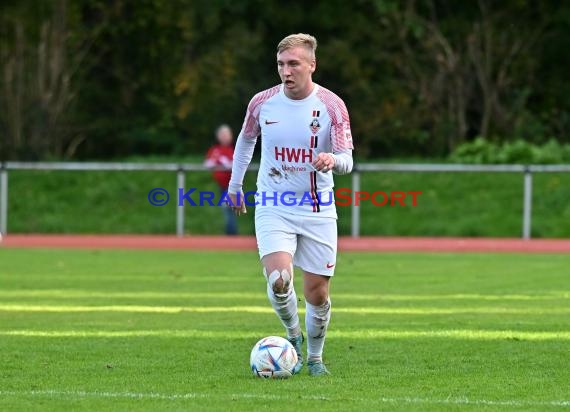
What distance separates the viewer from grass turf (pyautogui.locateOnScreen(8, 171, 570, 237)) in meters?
30.4

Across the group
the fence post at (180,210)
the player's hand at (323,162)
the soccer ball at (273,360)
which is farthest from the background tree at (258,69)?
the player's hand at (323,162)

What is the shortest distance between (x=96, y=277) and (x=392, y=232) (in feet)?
36.8

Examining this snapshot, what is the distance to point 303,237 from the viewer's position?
10.8 meters

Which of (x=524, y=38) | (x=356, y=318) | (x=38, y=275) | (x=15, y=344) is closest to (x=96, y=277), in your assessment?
(x=38, y=275)

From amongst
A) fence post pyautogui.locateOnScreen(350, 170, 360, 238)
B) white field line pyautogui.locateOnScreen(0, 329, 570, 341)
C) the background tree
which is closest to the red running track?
fence post pyautogui.locateOnScreen(350, 170, 360, 238)

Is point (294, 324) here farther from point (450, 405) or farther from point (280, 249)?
point (450, 405)

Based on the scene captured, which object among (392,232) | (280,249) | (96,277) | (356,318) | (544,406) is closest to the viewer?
(544,406)

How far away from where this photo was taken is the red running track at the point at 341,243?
2716cm

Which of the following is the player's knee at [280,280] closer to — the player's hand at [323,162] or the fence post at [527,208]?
the player's hand at [323,162]

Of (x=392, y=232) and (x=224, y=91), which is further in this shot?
(x=224, y=91)

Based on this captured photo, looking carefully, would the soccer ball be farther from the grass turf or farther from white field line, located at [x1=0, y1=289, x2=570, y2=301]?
the grass turf

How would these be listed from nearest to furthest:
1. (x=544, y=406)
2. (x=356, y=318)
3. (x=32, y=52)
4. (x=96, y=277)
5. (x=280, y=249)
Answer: (x=544, y=406)
(x=280, y=249)
(x=356, y=318)
(x=96, y=277)
(x=32, y=52)

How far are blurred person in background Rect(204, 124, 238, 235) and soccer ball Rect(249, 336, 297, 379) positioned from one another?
60.2ft

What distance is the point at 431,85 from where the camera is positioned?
4344cm
